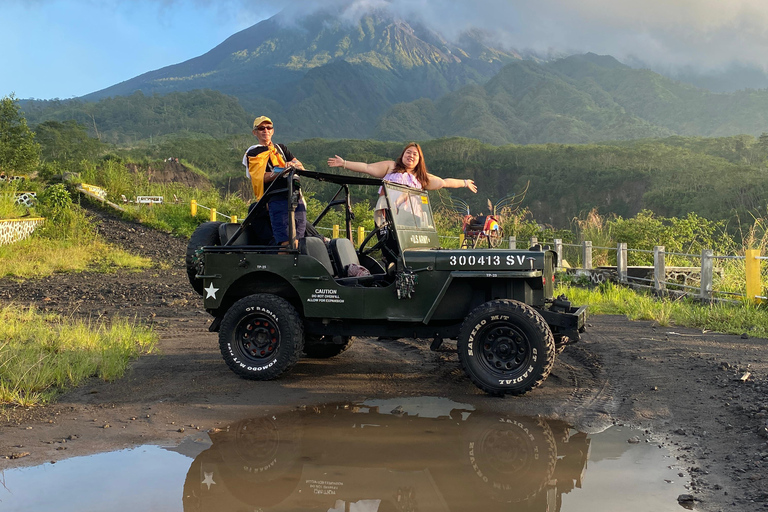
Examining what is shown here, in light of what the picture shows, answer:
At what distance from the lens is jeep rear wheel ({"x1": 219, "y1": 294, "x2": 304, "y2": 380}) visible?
6699 millimetres

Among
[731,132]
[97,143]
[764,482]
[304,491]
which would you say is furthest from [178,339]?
[731,132]

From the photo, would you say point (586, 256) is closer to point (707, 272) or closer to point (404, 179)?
point (707, 272)

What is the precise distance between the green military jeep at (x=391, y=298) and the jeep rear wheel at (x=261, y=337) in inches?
0.4

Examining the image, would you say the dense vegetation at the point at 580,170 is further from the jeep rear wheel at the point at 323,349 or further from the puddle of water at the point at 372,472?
the puddle of water at the point at 372,472

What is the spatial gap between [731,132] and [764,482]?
190 m

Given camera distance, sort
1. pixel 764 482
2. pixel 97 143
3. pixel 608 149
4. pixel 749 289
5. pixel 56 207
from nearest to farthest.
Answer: pixel 764 482, pixel 749 289, pixel 56 207, pixel 97 143, pixel 608 149

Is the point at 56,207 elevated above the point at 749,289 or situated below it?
above

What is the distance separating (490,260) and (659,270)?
30.2 ft

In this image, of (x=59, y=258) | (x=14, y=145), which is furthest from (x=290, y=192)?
(x=14, y=145)

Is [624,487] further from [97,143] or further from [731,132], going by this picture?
[731,132]

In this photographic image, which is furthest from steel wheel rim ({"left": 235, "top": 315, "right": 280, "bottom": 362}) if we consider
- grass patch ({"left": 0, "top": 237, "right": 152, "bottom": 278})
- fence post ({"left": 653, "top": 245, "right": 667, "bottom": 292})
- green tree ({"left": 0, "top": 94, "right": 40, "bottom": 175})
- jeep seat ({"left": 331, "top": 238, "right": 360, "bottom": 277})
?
green tree ({"left": 0, "top": 94, "right": 40, "bottom": 175})

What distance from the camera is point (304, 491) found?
13.4ft

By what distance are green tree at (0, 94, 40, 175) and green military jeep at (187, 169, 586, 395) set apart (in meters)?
24.5

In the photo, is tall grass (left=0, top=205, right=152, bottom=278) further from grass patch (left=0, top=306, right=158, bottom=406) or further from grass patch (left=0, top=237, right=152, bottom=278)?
grass patch (left=0, top=306, right=158, bottom=406)
